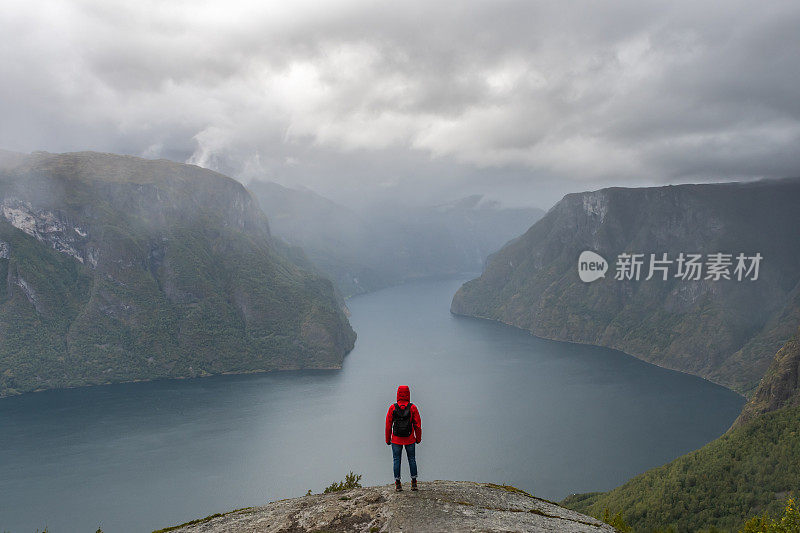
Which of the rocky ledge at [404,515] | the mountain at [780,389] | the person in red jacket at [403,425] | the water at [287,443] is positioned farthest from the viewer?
the mountain at [780,389]

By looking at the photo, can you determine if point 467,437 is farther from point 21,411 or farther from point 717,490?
point 21,411

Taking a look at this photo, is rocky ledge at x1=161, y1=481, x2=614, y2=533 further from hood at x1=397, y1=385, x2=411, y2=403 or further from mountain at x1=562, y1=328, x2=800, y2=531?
mountain at x1=562, y1=328, x2=800, y2=531

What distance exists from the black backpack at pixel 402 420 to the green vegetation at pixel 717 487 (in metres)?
71.9

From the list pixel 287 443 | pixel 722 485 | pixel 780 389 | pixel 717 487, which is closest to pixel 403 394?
pixel 717 487

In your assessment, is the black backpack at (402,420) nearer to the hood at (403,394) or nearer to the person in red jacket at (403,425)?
the person in red jacket at (403,425)

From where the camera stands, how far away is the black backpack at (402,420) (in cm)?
2202

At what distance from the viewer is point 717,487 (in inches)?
3748

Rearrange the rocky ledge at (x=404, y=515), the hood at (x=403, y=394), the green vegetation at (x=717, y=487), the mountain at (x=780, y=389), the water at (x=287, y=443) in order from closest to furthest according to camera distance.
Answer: the rocky ledge at (x=404, y=515) < the hood at (x=403, y=394) < the green vegetation at (x=717, y=487) < the water at (x=287, y=443) < the mountain at (x=780, y=389)

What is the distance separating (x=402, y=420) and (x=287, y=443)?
132 metres

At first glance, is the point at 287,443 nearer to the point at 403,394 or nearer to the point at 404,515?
the point at 404,515

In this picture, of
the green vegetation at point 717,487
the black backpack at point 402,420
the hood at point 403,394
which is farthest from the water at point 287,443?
the hood at point 403,394

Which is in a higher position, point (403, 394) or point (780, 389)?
point (403, 394)

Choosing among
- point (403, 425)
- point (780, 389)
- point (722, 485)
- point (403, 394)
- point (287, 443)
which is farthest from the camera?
point (287, 443)

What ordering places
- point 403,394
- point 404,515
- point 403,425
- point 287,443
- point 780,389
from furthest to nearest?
point 287,443 < point 780,389 < point 403,425 < point 403,394 < point 404,515
